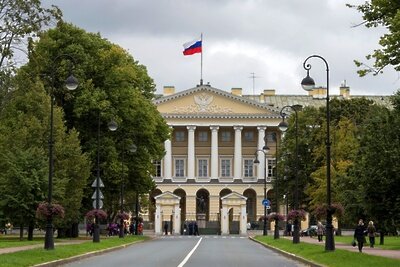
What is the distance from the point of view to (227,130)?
13125 centimetres

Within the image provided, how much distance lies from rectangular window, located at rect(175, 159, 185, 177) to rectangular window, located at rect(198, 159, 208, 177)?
2384 millimetres

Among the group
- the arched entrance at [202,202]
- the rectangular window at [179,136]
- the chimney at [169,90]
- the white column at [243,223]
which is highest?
the chimney at [169,90]

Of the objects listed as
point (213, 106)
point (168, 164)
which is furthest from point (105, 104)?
point (168, 164)

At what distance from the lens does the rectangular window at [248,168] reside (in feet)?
425

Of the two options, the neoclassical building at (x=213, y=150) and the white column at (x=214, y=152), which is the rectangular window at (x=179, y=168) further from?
the white column at (x=214, y=152)

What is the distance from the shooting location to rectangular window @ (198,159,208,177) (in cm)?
13000

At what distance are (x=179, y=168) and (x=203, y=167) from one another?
353 centimetres

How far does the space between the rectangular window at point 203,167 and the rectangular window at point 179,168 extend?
93.9 inches

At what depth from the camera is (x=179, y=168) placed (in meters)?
130

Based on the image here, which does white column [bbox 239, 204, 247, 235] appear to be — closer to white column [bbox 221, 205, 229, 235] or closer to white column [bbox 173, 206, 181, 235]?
white column [bbox 221, 205, 229, 235]

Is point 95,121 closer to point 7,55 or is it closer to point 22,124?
point 22,124

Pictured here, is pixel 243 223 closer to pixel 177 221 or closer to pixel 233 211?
pixel 233 211

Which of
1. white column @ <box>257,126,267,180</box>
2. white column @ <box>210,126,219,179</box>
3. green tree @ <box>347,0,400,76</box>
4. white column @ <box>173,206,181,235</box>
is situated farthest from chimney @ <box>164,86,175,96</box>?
green tree @ <box>347,0,400,76</box>

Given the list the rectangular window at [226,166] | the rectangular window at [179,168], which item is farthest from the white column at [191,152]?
the rectangular window at [226,166]
